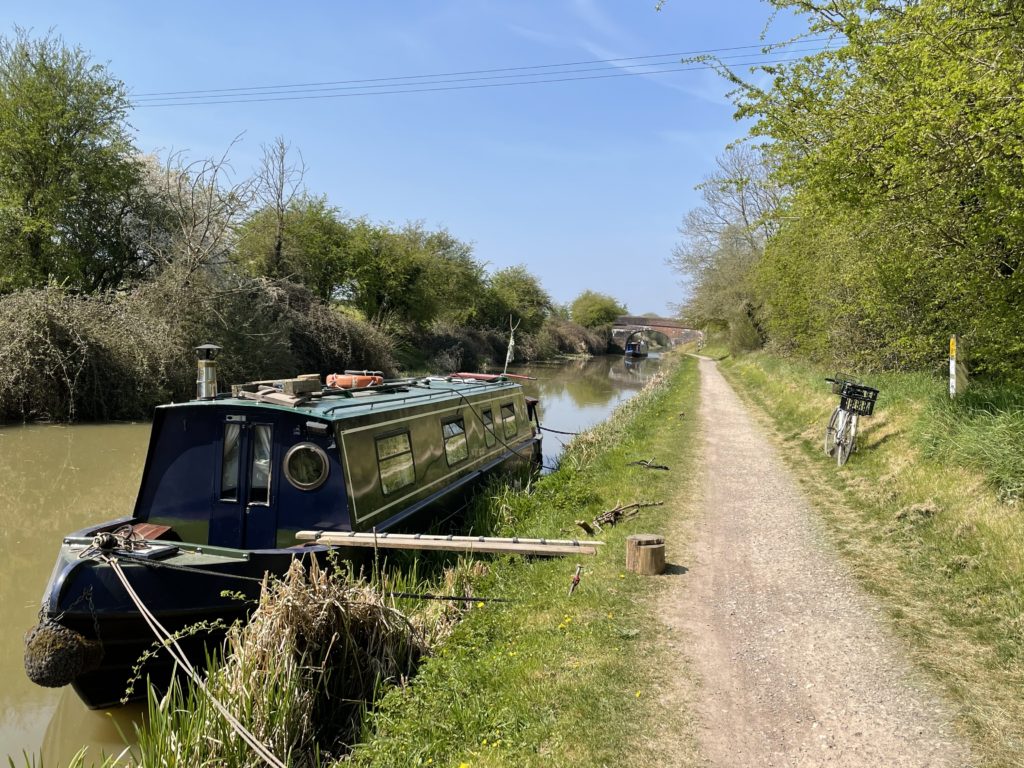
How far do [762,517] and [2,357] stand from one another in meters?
15.1

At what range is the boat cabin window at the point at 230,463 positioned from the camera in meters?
5.79

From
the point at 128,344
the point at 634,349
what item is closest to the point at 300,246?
the point at 128,344

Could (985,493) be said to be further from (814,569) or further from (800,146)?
(800,146)

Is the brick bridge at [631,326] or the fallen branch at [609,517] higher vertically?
the brick bridge at [631,326]

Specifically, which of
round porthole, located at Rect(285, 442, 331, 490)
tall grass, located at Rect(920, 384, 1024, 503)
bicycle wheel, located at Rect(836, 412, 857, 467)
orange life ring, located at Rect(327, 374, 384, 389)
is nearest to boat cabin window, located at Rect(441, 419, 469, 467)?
orange life ring, located at Rect(327, 374, 384, 389)

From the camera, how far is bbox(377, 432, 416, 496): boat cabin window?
6527mm

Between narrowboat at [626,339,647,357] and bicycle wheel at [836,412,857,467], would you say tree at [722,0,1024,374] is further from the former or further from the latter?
narrowboat at [626,339,647,357]

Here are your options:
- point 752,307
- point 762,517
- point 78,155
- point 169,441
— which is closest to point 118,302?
point 78,155

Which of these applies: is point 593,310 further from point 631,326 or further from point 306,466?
point 306,466

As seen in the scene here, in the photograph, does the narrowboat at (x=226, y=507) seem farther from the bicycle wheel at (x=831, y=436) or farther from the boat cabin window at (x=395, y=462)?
the bicycle wheel at (x=831, y=436)

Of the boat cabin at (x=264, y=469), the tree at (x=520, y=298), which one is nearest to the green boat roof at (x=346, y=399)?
the boat cabin at (x=264, y=469)

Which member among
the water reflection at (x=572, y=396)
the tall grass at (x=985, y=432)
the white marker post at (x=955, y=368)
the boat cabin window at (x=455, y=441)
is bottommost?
the water reflection at (x=572, y=396)

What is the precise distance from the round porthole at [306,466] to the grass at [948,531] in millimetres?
4430

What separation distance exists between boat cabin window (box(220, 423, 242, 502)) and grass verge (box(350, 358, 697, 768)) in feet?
7.46
